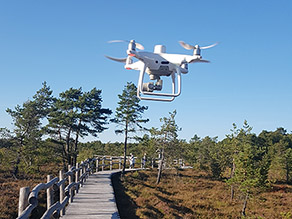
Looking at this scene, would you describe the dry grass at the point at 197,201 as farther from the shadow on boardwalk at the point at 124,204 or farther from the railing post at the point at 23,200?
the railing post at the point at 23,200

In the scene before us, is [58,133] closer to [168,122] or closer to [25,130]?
[25,130]

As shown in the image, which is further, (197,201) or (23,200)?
(197,201)

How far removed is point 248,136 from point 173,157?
27.3ft

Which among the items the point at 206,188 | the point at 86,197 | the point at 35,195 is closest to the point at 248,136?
the point at 206,188

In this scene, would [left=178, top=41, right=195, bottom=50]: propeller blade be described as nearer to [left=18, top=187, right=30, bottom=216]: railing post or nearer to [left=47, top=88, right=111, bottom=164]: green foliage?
[left=18, top=187, right=30, bottom=216]: railing post

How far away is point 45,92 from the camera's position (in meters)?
32.6

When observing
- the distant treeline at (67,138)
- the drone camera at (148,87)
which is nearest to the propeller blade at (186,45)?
the drone camera at (148,87)

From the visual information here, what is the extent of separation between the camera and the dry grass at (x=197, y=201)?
1602cm

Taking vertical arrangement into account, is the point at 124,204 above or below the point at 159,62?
below

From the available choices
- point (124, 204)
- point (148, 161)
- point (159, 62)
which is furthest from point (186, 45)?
point (148, 161)

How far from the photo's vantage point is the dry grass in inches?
631

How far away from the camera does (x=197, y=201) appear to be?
66.6 feet

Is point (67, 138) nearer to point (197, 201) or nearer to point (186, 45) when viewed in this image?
point (197, 201)

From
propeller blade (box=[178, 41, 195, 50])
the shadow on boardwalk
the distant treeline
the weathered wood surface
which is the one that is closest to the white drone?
propeller blade (box=[178, 41, 195, 50])
